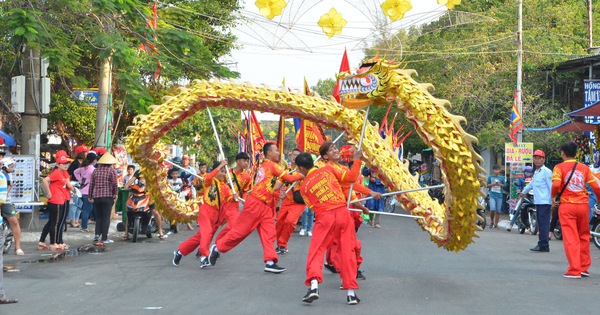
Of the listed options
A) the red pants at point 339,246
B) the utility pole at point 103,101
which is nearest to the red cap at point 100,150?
the utility pole at point 103,101

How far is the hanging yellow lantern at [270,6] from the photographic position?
9611 mm

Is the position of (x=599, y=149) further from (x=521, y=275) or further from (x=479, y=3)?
(x=479, y=3)

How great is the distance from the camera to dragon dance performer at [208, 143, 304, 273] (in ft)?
34.6

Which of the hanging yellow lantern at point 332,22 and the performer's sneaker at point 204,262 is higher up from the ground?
the hanging yellow lantern at point 332,22

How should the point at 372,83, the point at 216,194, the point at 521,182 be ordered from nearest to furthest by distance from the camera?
1. the point at 372,83
2. the point at 216,194
3. the point at 521,182

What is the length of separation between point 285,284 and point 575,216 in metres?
3.77

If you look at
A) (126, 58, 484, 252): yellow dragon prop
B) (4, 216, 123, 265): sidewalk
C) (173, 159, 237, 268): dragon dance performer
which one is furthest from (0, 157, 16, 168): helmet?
(173, 159, 237, 268): dragon dance performer

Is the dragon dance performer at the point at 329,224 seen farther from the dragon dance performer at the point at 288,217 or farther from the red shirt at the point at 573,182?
the dragon dance performer at the point at 288,217

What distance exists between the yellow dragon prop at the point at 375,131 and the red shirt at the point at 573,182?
1.53 m

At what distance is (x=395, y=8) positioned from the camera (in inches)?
365

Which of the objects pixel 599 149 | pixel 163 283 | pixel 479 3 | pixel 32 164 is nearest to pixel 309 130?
pixel 32 164

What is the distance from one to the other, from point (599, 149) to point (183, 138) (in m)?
15.0

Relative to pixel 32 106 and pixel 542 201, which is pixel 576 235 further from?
pixel 32 106

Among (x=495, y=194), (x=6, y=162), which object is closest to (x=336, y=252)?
(x=6, y=162)
